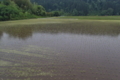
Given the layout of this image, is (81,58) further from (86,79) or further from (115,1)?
(115,1)

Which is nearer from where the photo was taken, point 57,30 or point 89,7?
point 57,30

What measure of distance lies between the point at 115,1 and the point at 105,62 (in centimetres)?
10203

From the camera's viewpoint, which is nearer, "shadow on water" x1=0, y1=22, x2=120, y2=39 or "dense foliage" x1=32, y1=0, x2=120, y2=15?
"shadow on water" x1=0, y1=22, x2=120, y2=39

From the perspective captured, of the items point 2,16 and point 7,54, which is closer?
point 7,54

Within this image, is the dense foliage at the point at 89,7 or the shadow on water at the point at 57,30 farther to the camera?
the dense foliage at the point at 89,7

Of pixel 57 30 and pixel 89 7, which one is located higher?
pixel 57 30

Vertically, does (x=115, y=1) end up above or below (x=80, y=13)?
above

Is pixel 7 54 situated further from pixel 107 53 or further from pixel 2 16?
pixel 2 16

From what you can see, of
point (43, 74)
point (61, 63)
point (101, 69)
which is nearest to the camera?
point (43, 74)

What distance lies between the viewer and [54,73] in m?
4.54

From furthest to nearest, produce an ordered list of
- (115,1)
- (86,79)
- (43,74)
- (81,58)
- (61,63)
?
(115,1), (81,58), (61,63), (43,74), (86,79)

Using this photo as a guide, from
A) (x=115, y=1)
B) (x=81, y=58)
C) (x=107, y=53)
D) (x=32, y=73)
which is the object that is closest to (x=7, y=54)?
(x=32, y=73)

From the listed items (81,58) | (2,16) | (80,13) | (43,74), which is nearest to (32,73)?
(43,74)

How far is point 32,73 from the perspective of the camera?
451 centimetres
